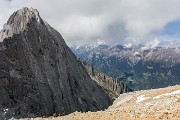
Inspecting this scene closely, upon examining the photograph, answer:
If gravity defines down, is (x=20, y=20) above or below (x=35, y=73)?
above

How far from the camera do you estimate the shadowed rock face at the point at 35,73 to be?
10799 centimetres

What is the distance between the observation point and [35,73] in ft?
426

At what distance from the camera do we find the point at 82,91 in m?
192

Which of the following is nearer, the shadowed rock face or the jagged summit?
the shadowed rock face

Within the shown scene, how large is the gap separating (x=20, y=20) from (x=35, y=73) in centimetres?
4600

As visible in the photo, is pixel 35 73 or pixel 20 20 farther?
pixel 20 20

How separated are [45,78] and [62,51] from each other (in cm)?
4238

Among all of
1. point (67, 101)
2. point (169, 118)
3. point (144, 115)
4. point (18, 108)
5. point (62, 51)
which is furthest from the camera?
point (62, 51)

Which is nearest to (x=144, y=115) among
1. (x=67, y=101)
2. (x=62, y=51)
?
(x=67, y=101)

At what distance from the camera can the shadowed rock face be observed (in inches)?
4251

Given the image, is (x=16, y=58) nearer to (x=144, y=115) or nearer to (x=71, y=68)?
(x=71, y=68)

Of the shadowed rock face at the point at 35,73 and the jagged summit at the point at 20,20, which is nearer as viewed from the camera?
the shadowed rock face at the point at 35,73

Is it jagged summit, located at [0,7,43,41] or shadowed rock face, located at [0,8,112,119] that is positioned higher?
jagged summit, located at [0,7,43,41]

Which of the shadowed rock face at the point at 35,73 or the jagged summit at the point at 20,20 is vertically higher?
the jagged summit at the point at 20,20
